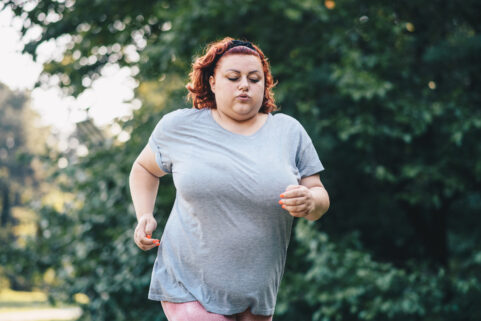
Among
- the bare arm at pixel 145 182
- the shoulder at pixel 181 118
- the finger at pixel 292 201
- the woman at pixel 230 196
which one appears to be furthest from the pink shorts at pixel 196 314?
the shoulder at pixel 181 118

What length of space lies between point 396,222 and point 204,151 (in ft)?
18.0

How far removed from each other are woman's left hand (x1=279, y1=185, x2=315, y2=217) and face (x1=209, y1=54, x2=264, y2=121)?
0.35m

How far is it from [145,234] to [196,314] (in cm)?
34

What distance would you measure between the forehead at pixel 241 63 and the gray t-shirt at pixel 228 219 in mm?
210

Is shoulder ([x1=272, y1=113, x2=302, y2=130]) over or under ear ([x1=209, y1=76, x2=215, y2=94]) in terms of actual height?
under

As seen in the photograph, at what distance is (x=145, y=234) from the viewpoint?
6.54 feet

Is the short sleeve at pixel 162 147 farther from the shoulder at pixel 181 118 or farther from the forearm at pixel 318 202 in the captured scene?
the forearm at pixel 318 202

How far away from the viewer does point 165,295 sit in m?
1.94

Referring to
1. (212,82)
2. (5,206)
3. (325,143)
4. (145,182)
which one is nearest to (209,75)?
(212,82)

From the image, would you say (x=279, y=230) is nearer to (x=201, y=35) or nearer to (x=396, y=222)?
(x=201, y=35)

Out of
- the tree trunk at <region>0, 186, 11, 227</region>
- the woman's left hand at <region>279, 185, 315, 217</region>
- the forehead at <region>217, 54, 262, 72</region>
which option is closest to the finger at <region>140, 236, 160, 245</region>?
the woman's left hand at <region>279, 185, 315, 217</region>

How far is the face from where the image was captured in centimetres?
193

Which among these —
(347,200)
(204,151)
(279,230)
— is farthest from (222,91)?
(347,200)

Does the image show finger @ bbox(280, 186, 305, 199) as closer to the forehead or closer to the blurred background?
the forehead
